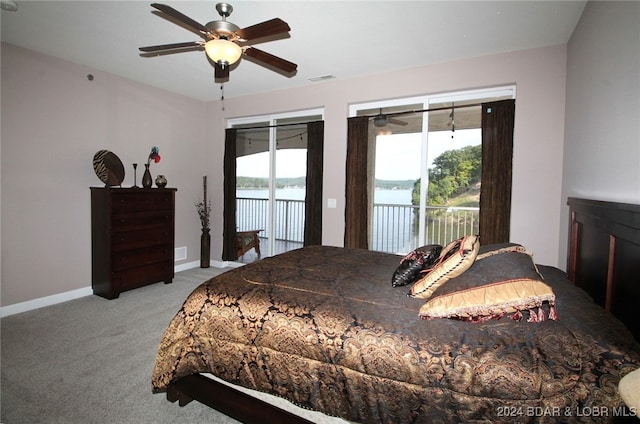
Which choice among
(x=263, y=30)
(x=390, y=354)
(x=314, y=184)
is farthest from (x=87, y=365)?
(x=314, y=184)

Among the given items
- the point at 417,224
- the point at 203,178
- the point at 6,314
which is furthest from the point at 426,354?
the point at 203,178

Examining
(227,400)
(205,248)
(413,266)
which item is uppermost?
(413,266)

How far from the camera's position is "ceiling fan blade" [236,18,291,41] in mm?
2051

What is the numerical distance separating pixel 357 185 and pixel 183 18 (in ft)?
8.94

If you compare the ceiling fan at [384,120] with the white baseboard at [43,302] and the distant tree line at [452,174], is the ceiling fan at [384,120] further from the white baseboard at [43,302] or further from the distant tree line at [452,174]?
the white baseboard at [43,302]

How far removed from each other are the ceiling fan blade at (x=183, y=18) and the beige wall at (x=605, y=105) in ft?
7.82

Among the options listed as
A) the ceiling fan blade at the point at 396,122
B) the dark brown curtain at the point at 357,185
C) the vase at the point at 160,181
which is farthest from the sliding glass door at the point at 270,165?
the vase at the point at 160,181

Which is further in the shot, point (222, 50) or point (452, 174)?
point (452, 174)

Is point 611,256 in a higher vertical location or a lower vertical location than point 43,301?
higher

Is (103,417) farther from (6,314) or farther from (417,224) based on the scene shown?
(417,224)

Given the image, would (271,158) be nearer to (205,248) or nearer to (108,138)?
(205,248)

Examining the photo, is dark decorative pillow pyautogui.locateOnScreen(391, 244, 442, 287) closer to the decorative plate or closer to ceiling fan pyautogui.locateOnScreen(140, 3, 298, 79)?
ceiling fan pyautogui.locateOnScreen(140, 3, 298, 79)

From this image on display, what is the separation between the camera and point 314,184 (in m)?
4.50

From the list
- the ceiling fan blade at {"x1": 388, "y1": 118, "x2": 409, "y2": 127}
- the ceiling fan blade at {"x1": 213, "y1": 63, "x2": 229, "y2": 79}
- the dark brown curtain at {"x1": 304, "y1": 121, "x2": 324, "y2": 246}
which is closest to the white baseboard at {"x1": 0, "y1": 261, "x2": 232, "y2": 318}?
the dark brown curtain at {"x1": 304, "y1": 121, "x2": 324, "y2": 246}
